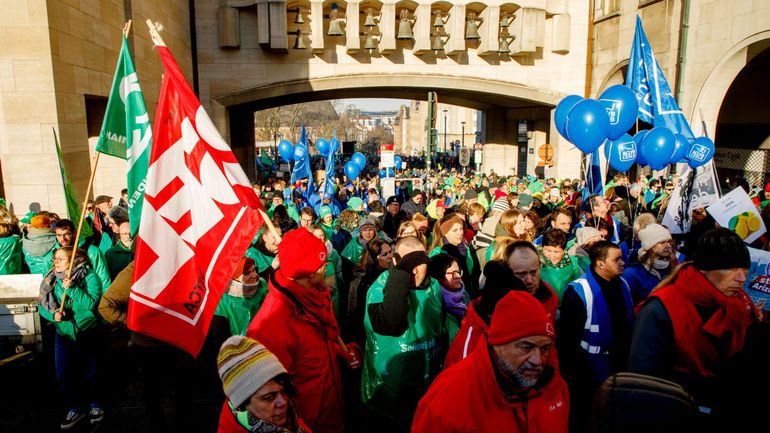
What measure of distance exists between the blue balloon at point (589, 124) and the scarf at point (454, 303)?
4.56 metres

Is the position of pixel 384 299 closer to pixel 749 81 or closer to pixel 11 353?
pixel 11 353

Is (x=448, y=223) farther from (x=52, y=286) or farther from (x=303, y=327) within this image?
(x=52, y=286)

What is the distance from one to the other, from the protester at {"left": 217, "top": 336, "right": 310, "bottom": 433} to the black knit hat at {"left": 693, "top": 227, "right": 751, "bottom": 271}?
2.10 meters

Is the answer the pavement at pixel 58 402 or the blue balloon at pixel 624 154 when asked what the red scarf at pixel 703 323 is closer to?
the pavement at pixel 58 402

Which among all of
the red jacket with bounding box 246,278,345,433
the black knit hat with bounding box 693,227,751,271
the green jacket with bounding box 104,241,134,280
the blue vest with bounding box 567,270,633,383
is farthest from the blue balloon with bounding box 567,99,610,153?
the green jacket with bounding box 104,241,134,280

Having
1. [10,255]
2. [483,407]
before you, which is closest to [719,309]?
[483,407]

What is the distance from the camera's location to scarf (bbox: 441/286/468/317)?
3.34 metres

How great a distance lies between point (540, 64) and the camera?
19.2m

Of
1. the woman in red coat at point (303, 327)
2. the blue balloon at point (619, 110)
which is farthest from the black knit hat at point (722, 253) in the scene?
the blue balloon at point (619, 110)

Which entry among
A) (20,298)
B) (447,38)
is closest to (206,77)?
(447,38)

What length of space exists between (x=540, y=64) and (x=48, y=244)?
59.2 ft

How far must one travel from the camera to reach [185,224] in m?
3.08

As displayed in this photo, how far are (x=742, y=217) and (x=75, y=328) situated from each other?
6311 mm

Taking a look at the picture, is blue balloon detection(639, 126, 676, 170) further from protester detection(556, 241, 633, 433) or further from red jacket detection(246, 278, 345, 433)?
red jacket detection(246, 278, 345, 433)
